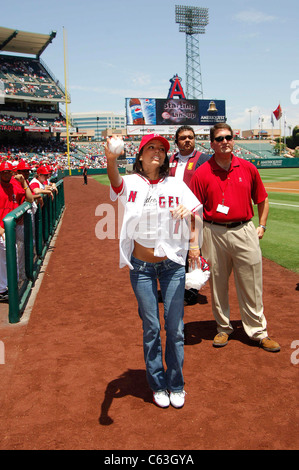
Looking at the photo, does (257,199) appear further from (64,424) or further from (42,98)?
(42,98)

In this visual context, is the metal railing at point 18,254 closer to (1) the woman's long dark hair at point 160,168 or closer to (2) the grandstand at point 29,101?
(1) the woman's long dark hair at point 160,168

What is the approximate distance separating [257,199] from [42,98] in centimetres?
6364

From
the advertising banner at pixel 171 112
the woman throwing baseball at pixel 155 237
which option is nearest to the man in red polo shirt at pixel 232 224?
the woman throwing baseball at pixel 155 237

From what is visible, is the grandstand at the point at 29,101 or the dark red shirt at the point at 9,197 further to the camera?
the grandstand at the point at 29,101

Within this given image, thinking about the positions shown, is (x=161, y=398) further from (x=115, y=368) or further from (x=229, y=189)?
(x=229, y=189)

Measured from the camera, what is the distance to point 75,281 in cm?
689

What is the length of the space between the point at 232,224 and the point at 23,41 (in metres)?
68.1

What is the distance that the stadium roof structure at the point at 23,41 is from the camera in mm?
58237

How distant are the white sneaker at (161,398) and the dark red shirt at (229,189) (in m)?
1.77

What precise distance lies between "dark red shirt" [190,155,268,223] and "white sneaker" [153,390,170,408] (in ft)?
5.82

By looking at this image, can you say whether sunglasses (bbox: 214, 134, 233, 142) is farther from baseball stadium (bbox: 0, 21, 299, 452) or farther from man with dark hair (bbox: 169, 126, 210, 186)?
baseball stadium (bbox: 0, 21, 299, 452)

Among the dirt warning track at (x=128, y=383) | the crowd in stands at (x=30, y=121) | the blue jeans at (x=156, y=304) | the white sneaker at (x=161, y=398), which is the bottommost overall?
the dirt warning track at (x=128, y=383)

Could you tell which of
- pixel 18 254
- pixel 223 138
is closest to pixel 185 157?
pixel 223 138
